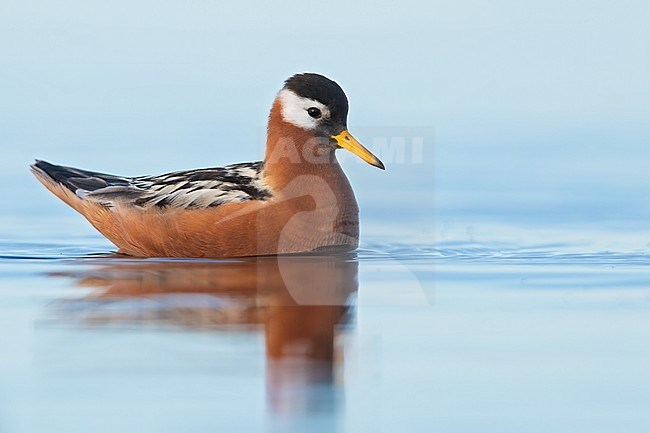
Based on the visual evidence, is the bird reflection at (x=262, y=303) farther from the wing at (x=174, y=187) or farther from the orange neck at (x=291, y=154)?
the orange neck at (x=291, y=154)

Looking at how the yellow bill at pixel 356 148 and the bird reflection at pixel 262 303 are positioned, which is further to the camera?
A: the yellow bill at pixel 356 148

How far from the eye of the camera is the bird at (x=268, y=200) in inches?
435

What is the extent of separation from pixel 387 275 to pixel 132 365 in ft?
11.2

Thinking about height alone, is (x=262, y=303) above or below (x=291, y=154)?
below

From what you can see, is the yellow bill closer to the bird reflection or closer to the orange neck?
the orange neck

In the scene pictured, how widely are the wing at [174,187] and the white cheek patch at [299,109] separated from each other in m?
0.50

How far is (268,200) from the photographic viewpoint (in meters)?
11.2

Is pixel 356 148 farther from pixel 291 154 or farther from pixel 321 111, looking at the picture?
pixel 291 154

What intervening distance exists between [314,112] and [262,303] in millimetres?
3202

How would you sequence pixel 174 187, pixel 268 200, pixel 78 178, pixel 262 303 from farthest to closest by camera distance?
1. pixel 78 178
2. pixel 174 187
3. pixel 268 200
4. pixel 262 303

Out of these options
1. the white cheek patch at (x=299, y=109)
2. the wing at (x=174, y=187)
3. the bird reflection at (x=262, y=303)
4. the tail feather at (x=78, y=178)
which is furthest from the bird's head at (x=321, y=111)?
the tail feather at (x=78, y=178)

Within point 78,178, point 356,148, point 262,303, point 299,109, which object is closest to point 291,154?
point 299,109

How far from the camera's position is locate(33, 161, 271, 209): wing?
11.3 m

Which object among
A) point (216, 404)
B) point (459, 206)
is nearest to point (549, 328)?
point (216, 404)
